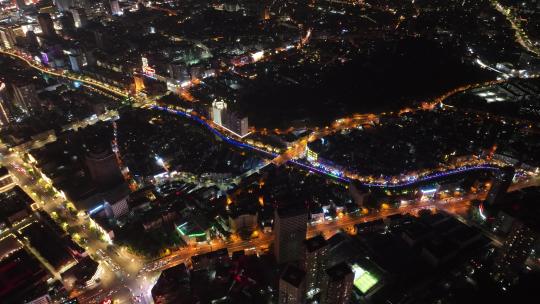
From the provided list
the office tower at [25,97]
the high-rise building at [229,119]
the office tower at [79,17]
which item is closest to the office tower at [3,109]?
the office tower at [25,97]

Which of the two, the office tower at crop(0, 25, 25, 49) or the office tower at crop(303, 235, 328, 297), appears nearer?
the office tower at crop(303, 235, 328, 297)

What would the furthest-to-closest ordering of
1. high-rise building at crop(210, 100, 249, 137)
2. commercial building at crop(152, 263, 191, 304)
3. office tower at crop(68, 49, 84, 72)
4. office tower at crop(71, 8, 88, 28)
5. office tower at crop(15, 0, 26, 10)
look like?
office tower at crop(15, 0, 26, 10)
office tower at crop(71, 8, 88, 28)
office tower at crop(68, 49, 84, 72)
high-rise building at crop(210, 100, 249, 137)
commercial building at crop(152, 263, 191, 304)

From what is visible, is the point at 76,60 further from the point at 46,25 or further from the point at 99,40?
the point at 46,25

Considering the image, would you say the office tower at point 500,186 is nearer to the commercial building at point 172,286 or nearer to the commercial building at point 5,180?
the commercial building at point 172,286

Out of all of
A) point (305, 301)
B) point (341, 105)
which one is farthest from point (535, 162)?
point (305, 301)

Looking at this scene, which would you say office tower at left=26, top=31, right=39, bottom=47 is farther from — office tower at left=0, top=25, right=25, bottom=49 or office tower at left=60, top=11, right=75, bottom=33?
office tower at left=60, top=11, right=75, bottom=33

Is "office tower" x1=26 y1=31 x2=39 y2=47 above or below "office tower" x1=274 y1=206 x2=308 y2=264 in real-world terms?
above

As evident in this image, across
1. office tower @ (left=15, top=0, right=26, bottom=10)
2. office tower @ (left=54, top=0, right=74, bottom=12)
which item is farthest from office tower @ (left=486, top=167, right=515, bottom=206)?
office tower @ (left=15, top=0, right=26, bottom=10)

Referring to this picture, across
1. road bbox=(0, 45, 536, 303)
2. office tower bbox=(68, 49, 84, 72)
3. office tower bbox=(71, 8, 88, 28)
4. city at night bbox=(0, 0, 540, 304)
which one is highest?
office tower bbox=(71, 8, 88, 28)
